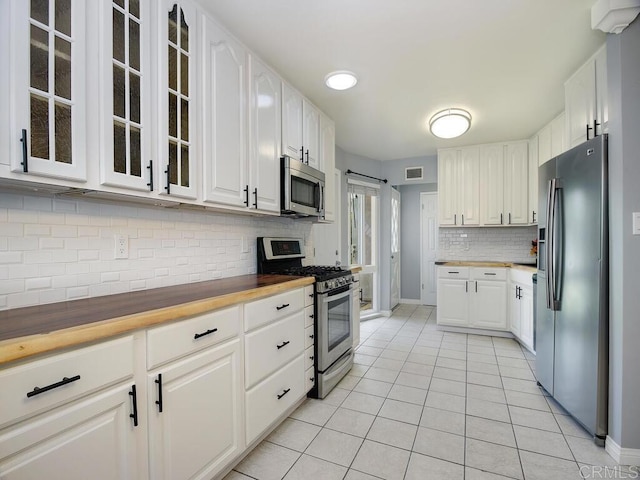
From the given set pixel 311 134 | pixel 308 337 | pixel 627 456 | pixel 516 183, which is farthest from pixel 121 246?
pixel 516 183

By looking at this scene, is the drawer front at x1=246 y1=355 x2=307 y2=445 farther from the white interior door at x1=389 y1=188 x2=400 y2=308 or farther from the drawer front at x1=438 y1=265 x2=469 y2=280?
the white interior door at x1=389 y1=188 x2=400 y2=308

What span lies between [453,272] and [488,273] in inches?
16.3

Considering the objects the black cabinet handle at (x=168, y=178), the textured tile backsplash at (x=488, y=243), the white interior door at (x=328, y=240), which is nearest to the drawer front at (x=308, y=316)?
the black cabinet handle at (x=168, y=178)

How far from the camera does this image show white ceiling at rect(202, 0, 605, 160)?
5.84 feet

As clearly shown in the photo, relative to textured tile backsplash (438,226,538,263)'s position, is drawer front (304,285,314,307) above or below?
below

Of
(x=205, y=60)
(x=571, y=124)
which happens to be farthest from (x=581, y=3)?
(x=205, y=60)

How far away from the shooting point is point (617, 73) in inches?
67.9

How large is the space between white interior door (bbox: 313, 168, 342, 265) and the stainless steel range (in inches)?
28.0

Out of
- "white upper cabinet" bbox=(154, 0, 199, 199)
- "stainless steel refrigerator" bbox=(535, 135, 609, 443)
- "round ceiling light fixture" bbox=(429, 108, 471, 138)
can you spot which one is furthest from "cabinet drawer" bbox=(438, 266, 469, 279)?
"white upper cabinet" bbox=(154, 0, 199, 199)

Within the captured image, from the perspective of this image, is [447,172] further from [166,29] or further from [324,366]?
[166,29]

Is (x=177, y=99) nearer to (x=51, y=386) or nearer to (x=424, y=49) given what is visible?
(x=51, y=386)

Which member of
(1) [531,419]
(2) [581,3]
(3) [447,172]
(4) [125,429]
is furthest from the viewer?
(3) [447,172]

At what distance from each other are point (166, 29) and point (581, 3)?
222 cm

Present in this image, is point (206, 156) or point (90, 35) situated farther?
point (206, 156)
